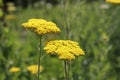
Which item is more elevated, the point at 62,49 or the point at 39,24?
the point at 39,24

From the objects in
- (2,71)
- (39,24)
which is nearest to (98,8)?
(2,71)

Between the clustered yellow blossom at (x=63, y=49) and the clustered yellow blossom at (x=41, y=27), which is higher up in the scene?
the clustered yellow blossom at (x=41, y=27)

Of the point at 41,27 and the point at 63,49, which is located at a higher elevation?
the point at 41,27

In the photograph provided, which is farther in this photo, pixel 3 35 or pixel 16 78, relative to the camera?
pixel 3 35

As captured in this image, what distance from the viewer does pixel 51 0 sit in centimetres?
1984

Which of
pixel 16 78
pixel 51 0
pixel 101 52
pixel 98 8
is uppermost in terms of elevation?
pixel 51 0

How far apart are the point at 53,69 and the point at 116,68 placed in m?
1.20

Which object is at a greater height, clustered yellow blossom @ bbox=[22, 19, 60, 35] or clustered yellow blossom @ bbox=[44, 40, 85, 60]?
clustered yellow blossom @ bbox=[22, 19, 60, 35]

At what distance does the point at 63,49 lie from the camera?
2383 millimetres

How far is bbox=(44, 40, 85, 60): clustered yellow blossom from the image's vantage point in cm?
230

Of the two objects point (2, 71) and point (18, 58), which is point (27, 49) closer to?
point (18, 58)

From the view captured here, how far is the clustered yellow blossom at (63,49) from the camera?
230cm

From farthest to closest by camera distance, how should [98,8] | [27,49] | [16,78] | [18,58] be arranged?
[98,8] < [27,49] < [18,58] < [16,78]

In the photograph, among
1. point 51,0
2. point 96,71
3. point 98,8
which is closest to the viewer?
point 96,71
